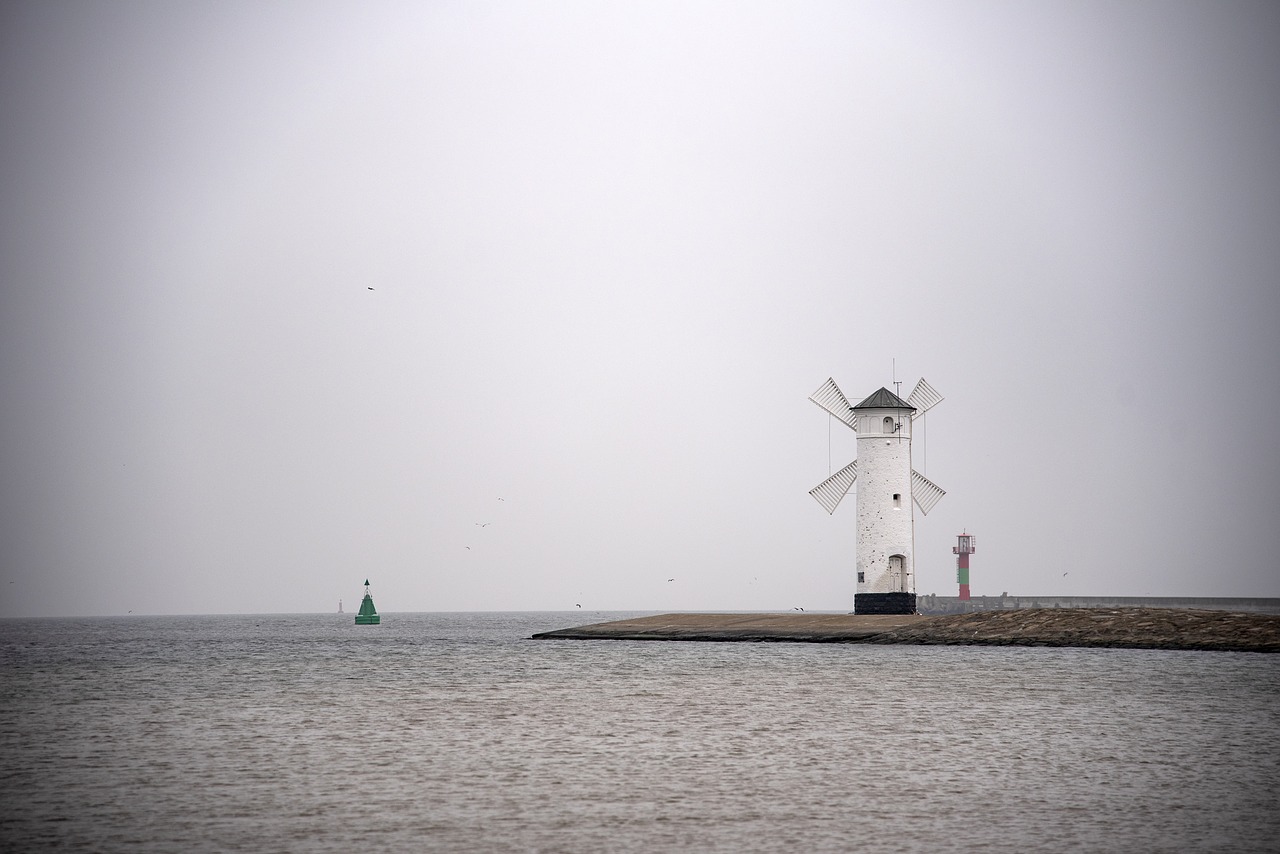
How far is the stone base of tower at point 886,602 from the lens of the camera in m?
58.0

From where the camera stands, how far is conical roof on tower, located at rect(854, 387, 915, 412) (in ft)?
191

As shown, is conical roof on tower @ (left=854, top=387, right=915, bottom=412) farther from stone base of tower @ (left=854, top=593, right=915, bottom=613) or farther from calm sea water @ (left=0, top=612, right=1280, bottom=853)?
calm sea water @ (left=0, top=612, right=1280, bottom=853)

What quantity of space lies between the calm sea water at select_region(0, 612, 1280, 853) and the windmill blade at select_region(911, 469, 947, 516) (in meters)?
17.1

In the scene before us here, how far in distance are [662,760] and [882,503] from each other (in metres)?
35.9

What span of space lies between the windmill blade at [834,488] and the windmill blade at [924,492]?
2.64 metres

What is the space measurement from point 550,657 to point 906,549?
15224 millimetres

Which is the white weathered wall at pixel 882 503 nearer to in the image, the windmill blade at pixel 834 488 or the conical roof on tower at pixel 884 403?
the conical roof on tower at pixel 884 403

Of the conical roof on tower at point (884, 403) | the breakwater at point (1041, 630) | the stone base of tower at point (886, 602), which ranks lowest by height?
the breakwater at point (1041, 630)

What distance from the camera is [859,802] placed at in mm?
19031

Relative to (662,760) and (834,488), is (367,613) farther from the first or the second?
(662,760)

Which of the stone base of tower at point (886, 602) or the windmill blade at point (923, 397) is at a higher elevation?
the windmill blade at point (923, 397)

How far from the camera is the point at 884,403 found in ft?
191

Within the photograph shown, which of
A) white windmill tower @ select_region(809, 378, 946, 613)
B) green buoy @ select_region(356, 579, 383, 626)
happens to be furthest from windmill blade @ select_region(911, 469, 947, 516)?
green buoy @ select_region(356, 579, 383, 626)

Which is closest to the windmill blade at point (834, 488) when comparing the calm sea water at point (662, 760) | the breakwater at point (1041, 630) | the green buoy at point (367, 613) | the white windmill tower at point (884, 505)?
the white windmill tower at point (884, 505)
